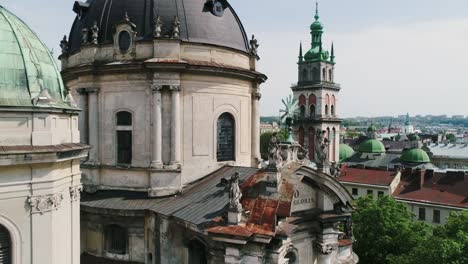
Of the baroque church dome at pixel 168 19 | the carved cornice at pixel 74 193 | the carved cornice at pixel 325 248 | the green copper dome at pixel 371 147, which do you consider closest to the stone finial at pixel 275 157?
the carved cornice at pixel 325 248

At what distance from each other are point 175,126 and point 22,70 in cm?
970

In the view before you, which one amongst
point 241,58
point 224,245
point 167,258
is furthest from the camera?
point 241,58

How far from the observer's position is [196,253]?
20.3 meters

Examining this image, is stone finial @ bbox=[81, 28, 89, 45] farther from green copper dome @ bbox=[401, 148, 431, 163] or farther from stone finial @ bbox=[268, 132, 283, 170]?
green copper dome @ bbox=[401, 148, 431, 163]

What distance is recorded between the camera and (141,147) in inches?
896

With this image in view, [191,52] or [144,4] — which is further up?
[144,4]

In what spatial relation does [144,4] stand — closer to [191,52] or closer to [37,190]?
[191,52]

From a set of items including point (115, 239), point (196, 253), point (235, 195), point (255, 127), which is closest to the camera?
point (235, 195)

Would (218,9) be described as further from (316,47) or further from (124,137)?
(316,47)

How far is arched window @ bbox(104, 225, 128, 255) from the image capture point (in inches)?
888

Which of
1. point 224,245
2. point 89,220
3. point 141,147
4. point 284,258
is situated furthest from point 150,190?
point 284,258

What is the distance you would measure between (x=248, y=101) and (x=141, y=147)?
23.4 feet

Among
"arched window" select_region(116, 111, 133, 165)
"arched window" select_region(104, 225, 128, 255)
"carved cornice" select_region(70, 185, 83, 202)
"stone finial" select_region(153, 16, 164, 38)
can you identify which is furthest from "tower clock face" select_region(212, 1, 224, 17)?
"carved cornice" select_region(70, 185, 83, 202)

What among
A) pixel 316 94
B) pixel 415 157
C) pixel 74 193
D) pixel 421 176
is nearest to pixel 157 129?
pixel 74 193
